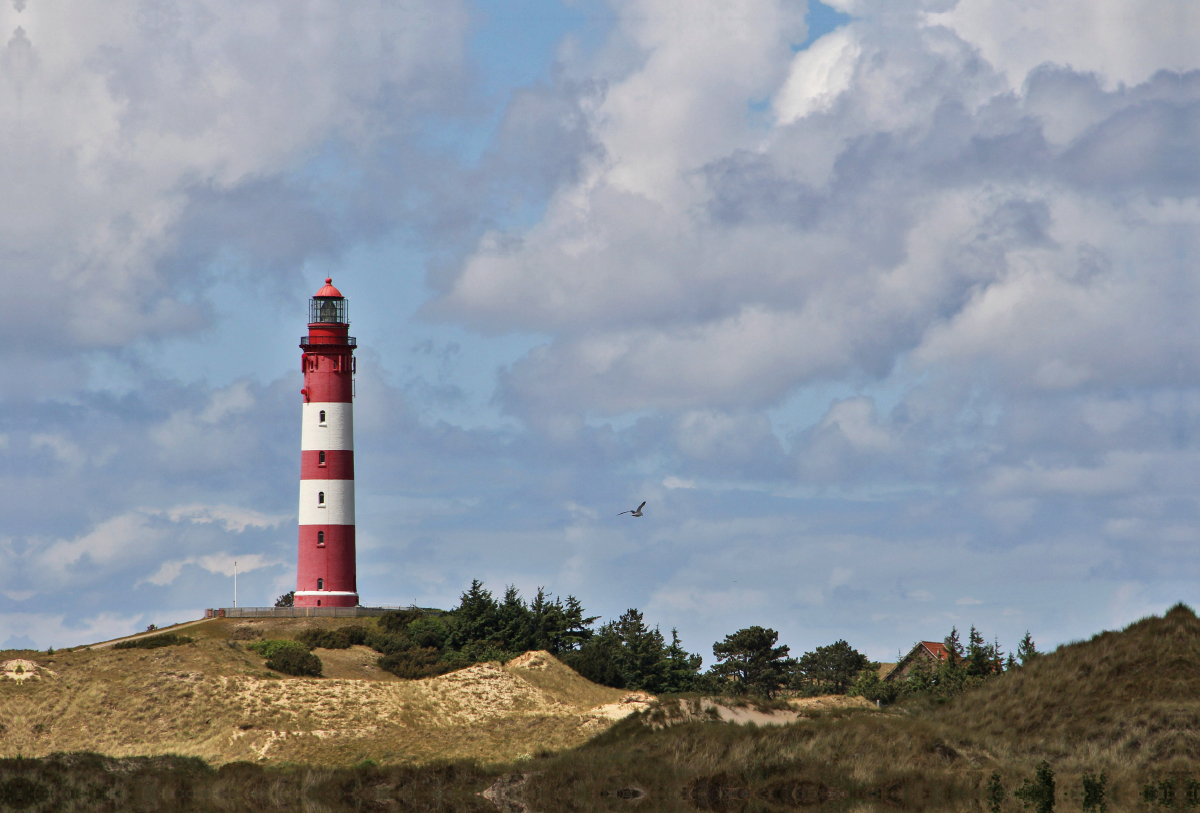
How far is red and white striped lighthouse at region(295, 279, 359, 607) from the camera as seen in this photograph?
7819cm

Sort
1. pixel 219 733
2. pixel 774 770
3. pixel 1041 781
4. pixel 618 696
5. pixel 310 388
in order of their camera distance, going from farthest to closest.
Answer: pixel 310 388 < pixel 618 696 < pixel 219 733 < pixel 774 770 < pixel 1041 781

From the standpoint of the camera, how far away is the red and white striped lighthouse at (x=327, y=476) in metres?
78.2

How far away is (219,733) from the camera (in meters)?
52.8

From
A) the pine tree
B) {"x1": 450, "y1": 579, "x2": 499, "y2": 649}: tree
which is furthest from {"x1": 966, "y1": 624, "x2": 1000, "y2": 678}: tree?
{"x1": 450, "y1": 579, "x2": 499, "y2": 649}: tree

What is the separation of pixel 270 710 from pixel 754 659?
3570 centimetres

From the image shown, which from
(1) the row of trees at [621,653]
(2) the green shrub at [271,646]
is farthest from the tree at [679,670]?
(2) the green shrub at [271,646]

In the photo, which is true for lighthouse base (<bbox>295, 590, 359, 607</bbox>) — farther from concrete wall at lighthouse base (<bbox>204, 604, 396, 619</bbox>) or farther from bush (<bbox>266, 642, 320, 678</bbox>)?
bush (<bbox>266, 642, 320, 678</bbox>)

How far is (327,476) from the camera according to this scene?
257 ft

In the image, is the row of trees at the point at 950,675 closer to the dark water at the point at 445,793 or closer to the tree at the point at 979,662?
the tree at the point at 979,662

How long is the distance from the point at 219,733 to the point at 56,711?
799 centimetres

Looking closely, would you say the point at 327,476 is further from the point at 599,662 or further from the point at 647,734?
the point at 647,734

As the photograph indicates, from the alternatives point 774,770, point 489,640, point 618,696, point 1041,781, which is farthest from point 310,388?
A: point 1041,781

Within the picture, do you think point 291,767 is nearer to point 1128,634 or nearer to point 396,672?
point 396,672

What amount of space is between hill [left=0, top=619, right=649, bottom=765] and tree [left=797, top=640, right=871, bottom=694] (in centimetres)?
2303
